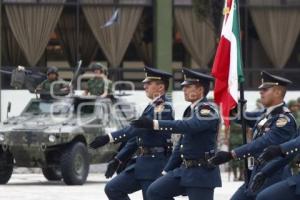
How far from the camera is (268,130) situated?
950cm

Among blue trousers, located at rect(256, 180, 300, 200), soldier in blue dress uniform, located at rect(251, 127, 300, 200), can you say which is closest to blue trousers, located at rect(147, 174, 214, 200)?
soldier in blue dress uniform, located at rect(251, 127, 300, 200)

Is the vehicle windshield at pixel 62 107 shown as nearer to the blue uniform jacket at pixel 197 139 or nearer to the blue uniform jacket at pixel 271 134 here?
the blue uniform jacket at pixel 197 139

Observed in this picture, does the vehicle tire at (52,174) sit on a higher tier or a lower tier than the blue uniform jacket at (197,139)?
lower

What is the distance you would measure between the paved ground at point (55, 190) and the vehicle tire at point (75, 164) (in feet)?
0.57

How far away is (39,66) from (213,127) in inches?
701

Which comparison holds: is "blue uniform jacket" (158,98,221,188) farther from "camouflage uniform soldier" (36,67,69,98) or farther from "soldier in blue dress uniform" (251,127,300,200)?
"camouflage uniform soldier" (36,67,69,98)

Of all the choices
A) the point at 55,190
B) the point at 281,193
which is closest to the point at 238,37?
the point at 281,193

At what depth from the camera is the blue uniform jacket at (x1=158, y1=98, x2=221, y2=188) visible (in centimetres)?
995

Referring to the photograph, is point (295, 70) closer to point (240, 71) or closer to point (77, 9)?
point (77, 9)

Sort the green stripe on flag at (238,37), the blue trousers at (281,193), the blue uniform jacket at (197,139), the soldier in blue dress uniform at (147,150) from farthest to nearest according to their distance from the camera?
the soldier in blue dress uniform at (147,150), the green stripe on flag at (238,37), the blue uniform jacket at (197,139), the blue trousers at (281,193)

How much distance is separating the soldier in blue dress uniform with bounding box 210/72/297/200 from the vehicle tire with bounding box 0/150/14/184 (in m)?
9.90

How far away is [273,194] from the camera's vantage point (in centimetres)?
894

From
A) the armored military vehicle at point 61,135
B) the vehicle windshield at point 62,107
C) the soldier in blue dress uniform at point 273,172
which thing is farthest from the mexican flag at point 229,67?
the vehicle windshield at point 62,107

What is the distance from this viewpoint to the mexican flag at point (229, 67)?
10.9m
